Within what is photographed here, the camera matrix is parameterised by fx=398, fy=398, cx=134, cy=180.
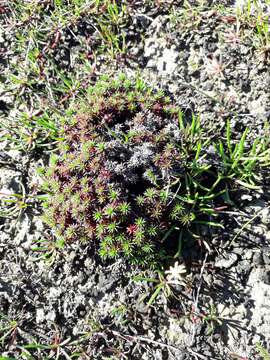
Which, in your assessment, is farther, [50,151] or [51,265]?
[50,151]

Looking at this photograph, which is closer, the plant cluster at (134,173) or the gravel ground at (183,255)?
the plant cluster at (134,173)

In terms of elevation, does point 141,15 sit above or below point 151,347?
above

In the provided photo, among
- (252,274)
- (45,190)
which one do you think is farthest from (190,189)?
(45,190)

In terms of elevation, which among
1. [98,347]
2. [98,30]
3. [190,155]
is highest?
[98,30]

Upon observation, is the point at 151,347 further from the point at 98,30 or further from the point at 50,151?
the point at 98,30
